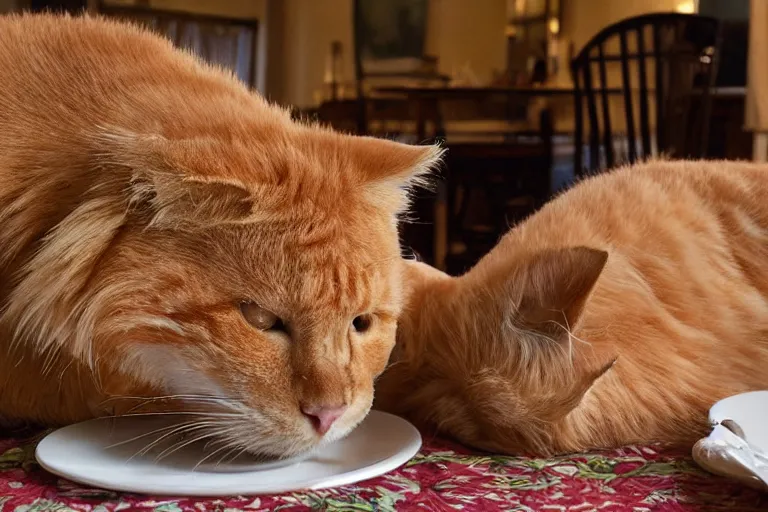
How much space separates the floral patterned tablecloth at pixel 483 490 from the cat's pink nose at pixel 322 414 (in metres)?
0.07

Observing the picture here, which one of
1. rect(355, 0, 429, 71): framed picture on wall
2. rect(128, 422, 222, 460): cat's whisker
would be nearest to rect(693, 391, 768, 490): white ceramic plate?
rect(128, 422, 222, 460): cat's whisker

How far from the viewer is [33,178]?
3.04 feet

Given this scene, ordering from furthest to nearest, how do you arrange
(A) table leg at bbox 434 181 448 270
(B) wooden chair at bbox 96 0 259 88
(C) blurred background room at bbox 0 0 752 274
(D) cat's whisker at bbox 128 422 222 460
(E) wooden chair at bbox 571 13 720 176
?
(B) wooden chair at bbox 96 0 259 88, (A) table leg at bbox 434 181 448 270, (C) blurred background room at bbox 0 0 752 274, (E) wooden chair at bbox 571 13 720 176, (D) cat's whisker at bbox 128 422 222 460

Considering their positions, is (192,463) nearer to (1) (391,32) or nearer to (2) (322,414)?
(2) (322,414)

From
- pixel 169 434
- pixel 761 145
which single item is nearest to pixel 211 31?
pixel 761 145

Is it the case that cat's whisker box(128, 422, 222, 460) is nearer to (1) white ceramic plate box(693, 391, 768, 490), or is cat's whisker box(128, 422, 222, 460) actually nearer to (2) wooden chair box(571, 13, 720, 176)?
(1) white ceramic plate box(693, 391, 768, 490)

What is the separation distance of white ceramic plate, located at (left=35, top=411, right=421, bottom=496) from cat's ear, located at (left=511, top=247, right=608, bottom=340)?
8.5 inches

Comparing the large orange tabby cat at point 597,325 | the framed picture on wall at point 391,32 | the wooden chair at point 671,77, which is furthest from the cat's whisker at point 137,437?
the framed picture on wall at point 391,32

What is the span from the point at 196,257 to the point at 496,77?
14.9ft

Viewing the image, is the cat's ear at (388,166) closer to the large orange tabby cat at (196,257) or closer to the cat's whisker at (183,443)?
the large orange tabby cat at (196,257)

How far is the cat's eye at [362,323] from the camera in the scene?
95 centimetres

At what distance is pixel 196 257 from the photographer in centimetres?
86

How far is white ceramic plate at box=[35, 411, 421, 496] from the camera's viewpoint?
85cm

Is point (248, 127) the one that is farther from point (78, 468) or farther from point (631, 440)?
point (631, 440)
